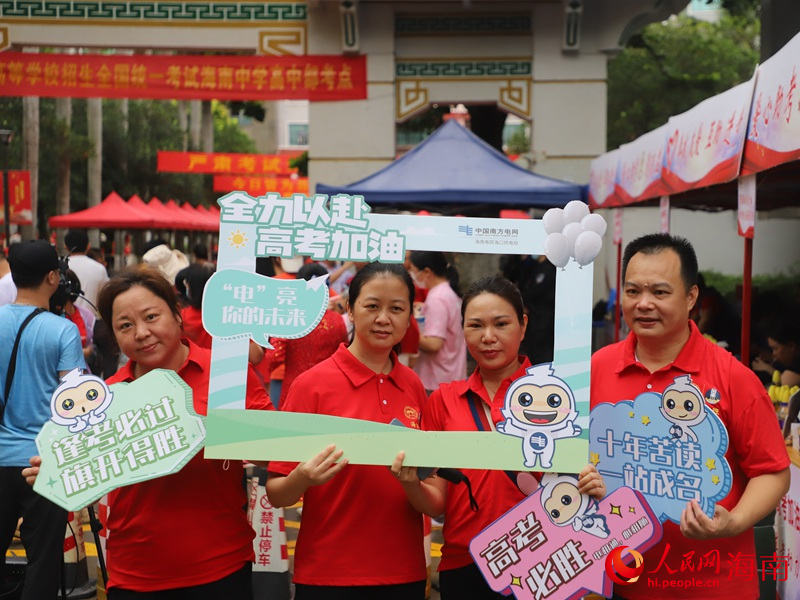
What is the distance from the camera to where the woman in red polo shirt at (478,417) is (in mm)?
2648

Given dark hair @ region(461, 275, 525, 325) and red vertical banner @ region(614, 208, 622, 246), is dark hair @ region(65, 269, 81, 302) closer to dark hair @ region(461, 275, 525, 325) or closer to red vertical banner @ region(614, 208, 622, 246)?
dark hair @ region(461, 275, 525, 325)

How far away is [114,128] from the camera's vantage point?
31172 mm

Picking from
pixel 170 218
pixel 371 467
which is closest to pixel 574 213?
pixel 371 467

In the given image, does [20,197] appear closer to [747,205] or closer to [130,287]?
[747,205]

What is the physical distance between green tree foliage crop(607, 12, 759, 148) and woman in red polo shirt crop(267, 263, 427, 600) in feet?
67.2

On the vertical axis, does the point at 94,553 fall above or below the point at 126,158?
below

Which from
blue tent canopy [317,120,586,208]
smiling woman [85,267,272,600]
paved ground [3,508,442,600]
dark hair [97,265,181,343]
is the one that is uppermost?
blue tent canopy [317,120,586,208]

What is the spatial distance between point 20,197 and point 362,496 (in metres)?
16.0

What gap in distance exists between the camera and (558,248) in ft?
8.05

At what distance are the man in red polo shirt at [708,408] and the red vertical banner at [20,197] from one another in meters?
16.1

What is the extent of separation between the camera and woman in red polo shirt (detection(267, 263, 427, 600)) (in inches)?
102

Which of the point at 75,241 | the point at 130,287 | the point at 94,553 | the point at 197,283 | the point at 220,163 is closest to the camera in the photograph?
the point at 130,287

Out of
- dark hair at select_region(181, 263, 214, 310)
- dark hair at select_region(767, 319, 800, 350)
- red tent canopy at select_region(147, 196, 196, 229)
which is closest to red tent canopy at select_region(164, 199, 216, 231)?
red tent canopy at select_region(147, 196, 196, 229)

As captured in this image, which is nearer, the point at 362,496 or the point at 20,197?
Answer: the point at 362,496
